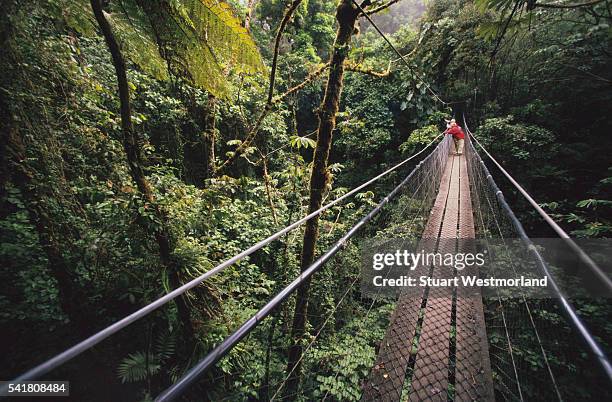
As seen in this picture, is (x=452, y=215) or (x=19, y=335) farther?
(x=452, y=215)

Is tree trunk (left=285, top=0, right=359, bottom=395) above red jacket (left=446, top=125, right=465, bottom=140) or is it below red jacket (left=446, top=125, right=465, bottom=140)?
below

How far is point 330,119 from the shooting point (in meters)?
1.95

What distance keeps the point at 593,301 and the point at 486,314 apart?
1.50m

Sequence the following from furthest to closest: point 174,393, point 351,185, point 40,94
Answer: point 351,185 < point 40,94 < point 174,393

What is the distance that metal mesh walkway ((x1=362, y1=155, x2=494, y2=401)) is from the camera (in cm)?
145

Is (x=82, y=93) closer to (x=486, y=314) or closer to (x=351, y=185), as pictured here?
(x=486, y=314)

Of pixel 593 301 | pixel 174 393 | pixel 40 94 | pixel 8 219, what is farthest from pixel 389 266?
pixel 8 219

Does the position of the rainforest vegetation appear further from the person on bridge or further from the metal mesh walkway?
the person on bridge

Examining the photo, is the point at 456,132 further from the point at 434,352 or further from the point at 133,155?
the point at 133,155

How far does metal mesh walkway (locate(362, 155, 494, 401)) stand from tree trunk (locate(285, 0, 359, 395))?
61 centimetres

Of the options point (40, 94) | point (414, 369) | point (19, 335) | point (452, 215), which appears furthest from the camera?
point (452, 215)

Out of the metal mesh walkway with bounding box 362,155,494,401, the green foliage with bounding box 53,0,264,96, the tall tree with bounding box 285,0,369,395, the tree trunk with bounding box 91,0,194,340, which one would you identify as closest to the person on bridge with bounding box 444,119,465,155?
the metal mesh walkway with bounding box 362,155,494,401

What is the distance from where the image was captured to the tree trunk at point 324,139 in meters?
A: 1.78

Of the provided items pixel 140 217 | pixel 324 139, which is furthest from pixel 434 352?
pixel 140 217
